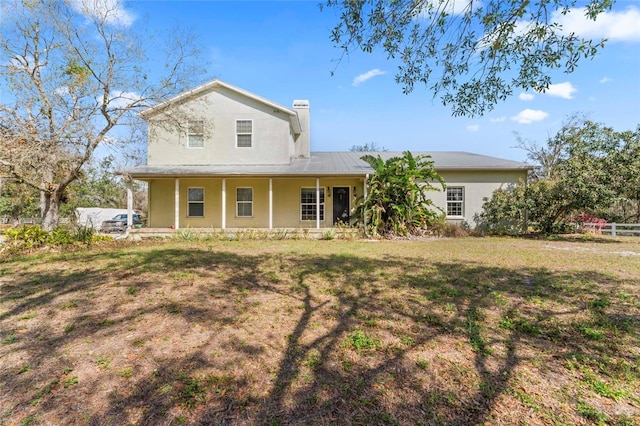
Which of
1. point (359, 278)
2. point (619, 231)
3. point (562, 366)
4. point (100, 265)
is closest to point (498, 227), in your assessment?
point (619, 231)

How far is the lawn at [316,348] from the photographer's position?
2.46m

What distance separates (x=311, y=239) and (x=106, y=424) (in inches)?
423

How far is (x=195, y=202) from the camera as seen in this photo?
15.4 metres

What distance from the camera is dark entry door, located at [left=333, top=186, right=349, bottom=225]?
15883 millimetres

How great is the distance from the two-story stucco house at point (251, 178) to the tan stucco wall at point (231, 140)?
0.15 ft

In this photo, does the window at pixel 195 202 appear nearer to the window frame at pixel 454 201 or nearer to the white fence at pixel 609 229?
the window frame at pixel 454 201

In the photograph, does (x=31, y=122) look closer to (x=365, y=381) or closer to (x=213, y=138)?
(x=213, y=138)

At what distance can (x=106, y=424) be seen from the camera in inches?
89.1

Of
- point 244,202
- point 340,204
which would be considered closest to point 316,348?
point 340,204

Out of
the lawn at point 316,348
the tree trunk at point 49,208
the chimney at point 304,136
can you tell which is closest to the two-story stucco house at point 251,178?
the chimney at point 304,136

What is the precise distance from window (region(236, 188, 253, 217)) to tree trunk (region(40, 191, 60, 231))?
684 centimetres

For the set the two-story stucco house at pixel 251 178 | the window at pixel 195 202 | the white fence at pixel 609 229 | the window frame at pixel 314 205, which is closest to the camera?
the two-story stucco house at pixel 251 178

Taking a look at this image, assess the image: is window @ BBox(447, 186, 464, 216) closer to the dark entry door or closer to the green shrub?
the dark entry door

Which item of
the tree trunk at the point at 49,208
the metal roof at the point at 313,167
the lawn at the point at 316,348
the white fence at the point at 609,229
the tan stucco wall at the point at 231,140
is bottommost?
the lawn at the point at 316,348
